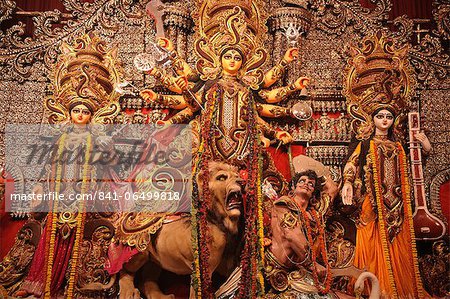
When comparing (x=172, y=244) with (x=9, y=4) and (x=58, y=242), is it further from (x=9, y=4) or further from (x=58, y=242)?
(x=9, y=4)

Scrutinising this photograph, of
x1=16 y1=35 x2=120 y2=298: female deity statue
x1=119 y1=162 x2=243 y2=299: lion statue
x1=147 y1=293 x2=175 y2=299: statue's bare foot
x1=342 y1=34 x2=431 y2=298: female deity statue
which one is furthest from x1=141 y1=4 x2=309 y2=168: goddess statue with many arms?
x1=147 y1=293 x2=175 y2=299: statue's bare foot

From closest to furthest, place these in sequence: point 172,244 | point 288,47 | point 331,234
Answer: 1. point 172,244
2. point 331,234
3. point 288,47

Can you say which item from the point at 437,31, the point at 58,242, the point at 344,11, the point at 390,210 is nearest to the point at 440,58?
the point at 437,31

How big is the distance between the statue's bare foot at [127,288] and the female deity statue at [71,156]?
0.36m

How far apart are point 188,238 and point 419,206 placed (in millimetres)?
1981

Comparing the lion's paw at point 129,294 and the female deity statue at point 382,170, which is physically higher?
the female deity statue at point 382,170

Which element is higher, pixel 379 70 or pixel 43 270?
pixel 379 70

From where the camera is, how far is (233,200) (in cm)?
619

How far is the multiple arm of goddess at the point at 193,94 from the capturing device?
22.4ft

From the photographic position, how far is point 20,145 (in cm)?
691

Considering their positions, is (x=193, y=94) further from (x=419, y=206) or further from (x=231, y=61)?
(x=419, y=206)

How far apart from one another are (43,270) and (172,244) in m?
1.04

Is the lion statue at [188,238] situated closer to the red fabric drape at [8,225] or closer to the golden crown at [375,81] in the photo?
the red fabric drape at [8,225]

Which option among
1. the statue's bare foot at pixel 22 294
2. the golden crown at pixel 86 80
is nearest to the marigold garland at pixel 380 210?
the golden crown at pixel 86 80
